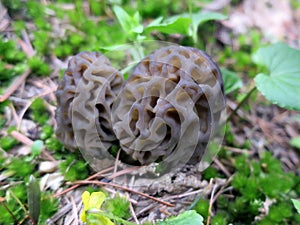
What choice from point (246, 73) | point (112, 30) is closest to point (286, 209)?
point (246, 73)

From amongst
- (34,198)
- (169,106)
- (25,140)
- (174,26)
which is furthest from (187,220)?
(174,26)

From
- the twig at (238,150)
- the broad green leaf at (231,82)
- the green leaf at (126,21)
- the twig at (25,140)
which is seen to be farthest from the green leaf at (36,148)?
the broad green leaf at (231,82)

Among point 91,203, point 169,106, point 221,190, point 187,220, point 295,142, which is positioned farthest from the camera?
point 295,142

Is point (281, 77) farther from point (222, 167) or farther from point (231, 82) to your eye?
point (222, 167)

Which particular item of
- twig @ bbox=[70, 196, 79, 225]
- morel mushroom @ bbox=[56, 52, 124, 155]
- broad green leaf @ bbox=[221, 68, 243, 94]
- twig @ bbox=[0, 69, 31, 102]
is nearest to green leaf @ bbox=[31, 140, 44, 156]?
morel mushroom @ bbox=[56, 52, 124, 155]

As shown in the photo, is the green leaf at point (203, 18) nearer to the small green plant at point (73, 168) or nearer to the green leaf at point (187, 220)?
the small green plant at point (73, 168)

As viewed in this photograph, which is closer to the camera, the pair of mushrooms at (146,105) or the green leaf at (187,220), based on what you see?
the green leaf at (187,220)
